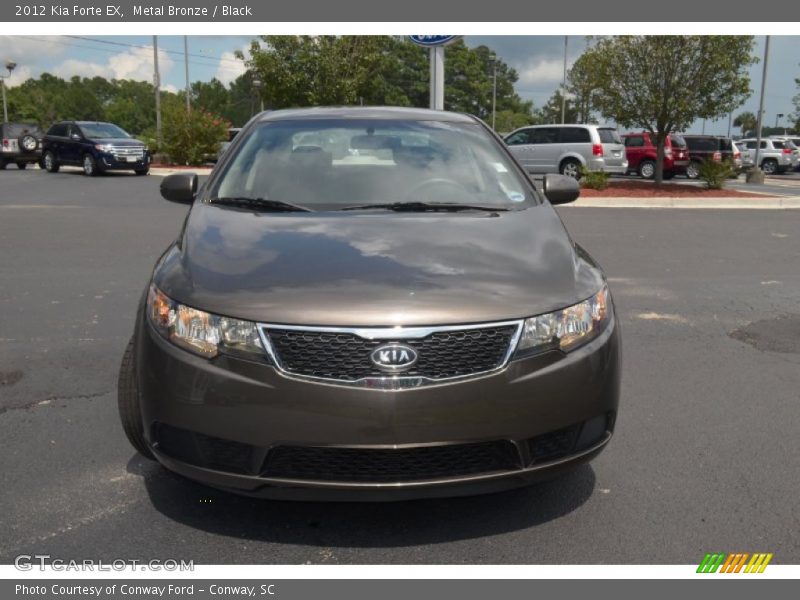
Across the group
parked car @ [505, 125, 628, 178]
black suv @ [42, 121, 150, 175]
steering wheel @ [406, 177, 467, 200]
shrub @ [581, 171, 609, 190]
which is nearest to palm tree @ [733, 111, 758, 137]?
parked car @ [505, 125, 628, 178]

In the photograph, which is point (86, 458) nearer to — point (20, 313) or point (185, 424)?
point (185, 424)

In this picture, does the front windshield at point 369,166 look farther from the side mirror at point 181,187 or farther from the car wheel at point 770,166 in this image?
the car wheel at point 770,166

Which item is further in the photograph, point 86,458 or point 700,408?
point 700,408

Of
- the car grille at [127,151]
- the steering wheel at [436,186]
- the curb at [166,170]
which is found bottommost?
the curb at [166,170]

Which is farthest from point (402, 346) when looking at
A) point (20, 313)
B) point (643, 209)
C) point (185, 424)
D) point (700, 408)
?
point (643, 209)

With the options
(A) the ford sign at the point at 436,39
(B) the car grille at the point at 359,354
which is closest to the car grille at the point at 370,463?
(B) the car grille at the point at 359,354

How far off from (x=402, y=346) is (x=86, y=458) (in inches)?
73.0

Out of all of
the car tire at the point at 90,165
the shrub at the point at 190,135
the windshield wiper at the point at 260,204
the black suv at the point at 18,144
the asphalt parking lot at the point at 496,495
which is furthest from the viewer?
the black suv at the point at 18,144

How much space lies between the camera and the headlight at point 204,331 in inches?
101

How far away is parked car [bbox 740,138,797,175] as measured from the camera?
35250 millimetres

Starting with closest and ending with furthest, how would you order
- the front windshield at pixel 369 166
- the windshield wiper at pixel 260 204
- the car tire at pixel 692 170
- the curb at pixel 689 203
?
the windshield wiper at pixel 260 204, the front windshield at pixel 369 166, the curb at pixel 689 203, the car tire at pixel 692 170

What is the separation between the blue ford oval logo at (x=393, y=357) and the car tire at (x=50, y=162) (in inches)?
979

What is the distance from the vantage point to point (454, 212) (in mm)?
3541

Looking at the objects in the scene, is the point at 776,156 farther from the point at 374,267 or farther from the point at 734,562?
the point at 374,267
